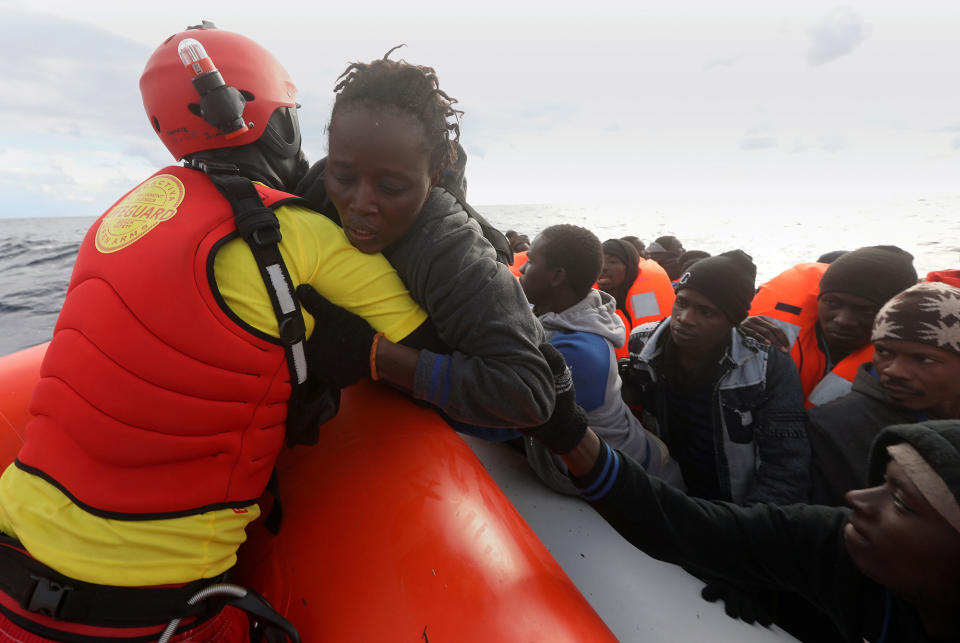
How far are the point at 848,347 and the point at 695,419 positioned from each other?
0.72 meters

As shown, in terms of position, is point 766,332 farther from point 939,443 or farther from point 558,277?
point 939,443

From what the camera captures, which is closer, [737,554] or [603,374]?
[737,554]

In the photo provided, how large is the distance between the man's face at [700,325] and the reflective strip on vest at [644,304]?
1876 millimetres

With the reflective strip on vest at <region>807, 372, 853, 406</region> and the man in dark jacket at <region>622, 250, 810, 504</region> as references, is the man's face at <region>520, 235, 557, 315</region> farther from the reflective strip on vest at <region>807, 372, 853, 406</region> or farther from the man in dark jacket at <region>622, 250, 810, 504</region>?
the reflective strip on vest at <region>807, 372, 853, 406</region>

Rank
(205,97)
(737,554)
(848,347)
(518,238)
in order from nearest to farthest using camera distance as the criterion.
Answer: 1. (205,97)
2. (737,554)
3. (848,347)
4. (518,238)

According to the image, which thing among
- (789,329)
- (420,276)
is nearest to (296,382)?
(420,276)

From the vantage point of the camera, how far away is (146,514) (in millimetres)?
936

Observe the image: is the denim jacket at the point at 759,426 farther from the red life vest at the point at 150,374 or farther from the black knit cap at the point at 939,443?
the red life vest at the point at 150,374

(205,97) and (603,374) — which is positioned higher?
(205,97)

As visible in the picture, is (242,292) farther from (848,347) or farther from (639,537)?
(848,347)

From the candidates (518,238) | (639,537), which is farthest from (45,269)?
(639,537)

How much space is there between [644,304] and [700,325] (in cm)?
198

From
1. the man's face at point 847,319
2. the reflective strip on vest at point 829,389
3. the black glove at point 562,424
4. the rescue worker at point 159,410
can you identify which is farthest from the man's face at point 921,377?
the rescue worker at point 159,410

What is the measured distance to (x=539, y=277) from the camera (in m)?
2.22
